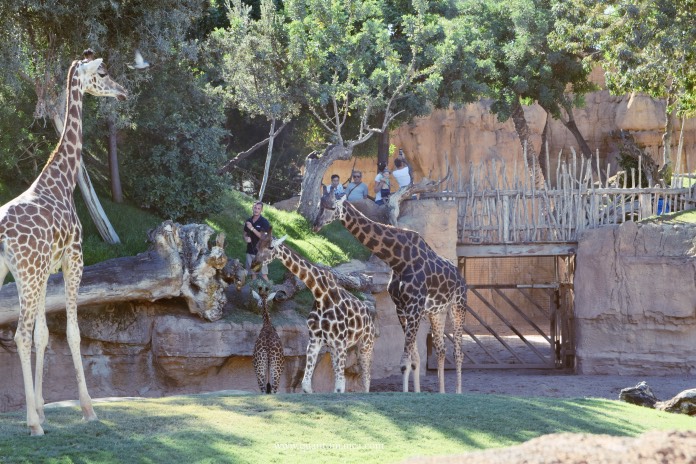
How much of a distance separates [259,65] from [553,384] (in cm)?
988

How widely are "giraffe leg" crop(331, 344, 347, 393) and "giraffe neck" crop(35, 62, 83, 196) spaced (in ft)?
13.4

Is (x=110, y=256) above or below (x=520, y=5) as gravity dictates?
below

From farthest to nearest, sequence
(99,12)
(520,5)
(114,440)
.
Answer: (520,5) → (99,12) → (114,440)

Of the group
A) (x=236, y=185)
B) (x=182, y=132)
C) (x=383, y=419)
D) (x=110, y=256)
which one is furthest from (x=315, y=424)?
(x=236, y=185)

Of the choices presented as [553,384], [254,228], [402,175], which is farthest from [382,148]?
[254,228]

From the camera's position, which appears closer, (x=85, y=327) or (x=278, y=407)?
(x=278, y=407)

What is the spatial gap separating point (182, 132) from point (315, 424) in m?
10.4

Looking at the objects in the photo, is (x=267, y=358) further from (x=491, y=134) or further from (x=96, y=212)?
(x=491, y=134)

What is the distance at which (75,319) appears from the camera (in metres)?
9.05

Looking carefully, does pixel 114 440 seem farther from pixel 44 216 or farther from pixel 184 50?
pixel 184 50

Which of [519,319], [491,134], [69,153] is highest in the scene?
[491,134]

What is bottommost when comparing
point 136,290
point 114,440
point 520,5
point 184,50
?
point 114,440

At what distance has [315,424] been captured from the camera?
29.2 feet

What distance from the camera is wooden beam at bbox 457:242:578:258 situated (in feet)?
63.9
